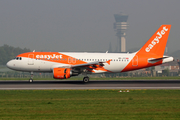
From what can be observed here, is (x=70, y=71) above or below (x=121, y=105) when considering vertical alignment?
above

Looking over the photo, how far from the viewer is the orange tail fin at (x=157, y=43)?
37688 millimetres

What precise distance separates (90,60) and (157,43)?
10919mm

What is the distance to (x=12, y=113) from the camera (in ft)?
45.4

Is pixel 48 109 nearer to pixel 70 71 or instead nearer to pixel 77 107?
pixel 77 107

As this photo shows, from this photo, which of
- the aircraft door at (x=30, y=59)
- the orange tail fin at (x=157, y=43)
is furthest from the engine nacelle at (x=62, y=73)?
the orange tail fin at (x=157, y=43)

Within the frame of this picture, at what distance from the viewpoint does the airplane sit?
3516 cm

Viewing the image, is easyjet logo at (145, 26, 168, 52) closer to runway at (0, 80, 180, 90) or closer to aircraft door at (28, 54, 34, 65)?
runway at (0, 80, 180, 90)

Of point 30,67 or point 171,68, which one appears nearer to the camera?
point 30,67

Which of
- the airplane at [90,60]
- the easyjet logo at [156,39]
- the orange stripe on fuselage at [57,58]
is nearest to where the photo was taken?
the airplane at [90,60]

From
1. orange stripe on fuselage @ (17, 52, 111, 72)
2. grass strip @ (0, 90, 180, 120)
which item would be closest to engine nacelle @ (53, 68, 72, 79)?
orange stripe on fuselage @ (17, 52, 111, 72)

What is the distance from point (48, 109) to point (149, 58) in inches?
986

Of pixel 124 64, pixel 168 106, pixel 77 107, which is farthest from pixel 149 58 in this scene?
pixel 77 107

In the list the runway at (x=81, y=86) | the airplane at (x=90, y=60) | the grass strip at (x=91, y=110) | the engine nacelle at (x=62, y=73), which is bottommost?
the grass strip at (x=91, y=110)

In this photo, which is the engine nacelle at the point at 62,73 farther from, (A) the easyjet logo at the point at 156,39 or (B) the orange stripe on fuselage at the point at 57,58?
(A) the easyjet logo at the point at 156,39
